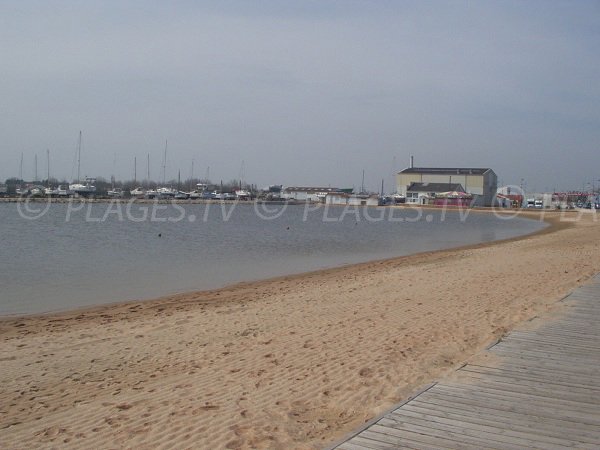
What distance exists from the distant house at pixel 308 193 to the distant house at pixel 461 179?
92.3 ft

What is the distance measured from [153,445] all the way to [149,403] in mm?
1358

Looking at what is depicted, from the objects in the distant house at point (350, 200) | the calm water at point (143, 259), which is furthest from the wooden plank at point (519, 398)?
the distant house at point (350, 200)

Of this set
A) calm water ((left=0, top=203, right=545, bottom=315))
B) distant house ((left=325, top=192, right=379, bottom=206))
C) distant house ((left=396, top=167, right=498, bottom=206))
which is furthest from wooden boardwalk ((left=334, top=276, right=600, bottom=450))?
distant house ((left=325, top=192, right=379, bottom=206))

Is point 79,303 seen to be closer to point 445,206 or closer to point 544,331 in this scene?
point 544,331

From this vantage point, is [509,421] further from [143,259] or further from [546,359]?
[143,259]

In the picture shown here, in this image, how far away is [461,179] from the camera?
13138cm

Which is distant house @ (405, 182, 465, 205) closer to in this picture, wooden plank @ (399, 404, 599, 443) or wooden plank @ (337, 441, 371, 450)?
wooden plank @ (399, 404, 599, 443)

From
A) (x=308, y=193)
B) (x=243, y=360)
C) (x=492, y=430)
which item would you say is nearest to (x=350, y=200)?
(x=308, y=193)

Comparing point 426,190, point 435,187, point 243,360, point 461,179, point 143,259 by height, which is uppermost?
point 461,179

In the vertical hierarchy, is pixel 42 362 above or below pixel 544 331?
below

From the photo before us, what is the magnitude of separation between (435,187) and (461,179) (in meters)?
6.00

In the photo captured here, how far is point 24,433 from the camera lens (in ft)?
21.2

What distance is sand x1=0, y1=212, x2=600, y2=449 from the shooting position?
6363 millimetres

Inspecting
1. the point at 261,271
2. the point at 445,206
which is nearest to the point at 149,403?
the point at 261,271
